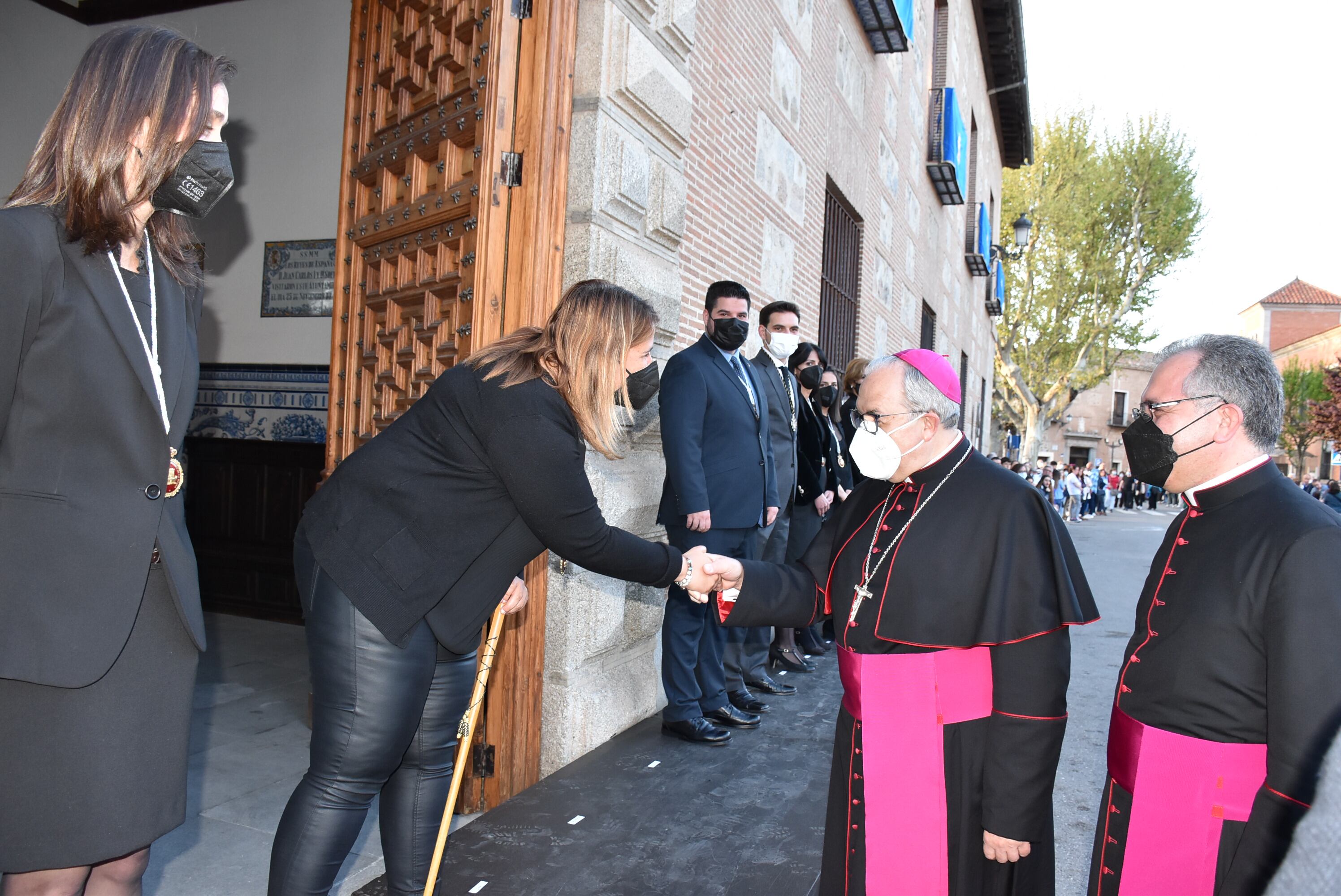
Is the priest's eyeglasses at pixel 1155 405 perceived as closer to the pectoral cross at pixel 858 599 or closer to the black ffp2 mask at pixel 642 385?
the pectoral cross at pixel 858 599

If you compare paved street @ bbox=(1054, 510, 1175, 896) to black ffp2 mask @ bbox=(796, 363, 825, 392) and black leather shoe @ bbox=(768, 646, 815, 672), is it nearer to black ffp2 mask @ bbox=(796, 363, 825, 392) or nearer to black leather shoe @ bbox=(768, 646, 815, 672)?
black leather shoe @ bbox=(768, 646, 815, 672)

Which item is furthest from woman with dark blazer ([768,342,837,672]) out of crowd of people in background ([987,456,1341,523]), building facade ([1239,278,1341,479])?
building facade ([1239,278,1341,479])

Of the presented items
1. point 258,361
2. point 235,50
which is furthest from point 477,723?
point 235,50

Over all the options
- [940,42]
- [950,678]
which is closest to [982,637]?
[950,678]

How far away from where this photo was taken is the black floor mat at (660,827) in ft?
10.1

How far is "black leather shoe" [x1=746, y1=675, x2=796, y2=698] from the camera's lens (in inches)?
213

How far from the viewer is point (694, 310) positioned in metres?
5.59

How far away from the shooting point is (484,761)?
3695 millimetres

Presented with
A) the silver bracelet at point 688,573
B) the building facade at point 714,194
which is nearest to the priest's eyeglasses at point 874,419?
the silver bracelet at point 688,573

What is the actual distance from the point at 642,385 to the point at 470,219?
1.07m

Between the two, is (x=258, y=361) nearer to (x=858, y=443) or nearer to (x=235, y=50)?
(x=235, y=50)

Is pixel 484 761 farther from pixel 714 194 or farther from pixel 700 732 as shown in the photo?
pixel 714 194

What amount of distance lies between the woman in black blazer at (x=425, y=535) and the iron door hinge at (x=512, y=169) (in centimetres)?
155

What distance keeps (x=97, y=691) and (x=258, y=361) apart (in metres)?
6.22
